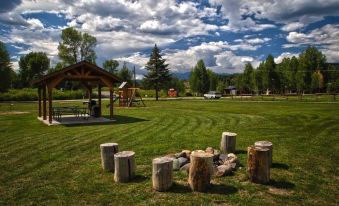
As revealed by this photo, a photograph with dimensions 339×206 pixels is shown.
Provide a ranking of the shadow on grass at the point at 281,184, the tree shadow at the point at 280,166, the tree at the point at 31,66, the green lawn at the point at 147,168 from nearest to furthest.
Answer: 1. the green lawn at the point at 147,168
2. the shadow on grass at the point at 281,184
3. the tree shadow at the point at 280,166
4. the tree at the point at 31,66

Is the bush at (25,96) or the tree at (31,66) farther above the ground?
the tree at (31,66)

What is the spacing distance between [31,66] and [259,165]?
9319 cm

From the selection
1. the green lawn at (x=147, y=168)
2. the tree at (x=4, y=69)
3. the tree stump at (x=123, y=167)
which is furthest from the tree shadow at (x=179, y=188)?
the tree at (x=4, y=69)

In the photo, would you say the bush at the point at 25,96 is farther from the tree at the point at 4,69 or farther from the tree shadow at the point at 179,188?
the tree shadow at the point at 179,188

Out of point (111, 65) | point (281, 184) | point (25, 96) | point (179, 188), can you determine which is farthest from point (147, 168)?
point (111, 65)

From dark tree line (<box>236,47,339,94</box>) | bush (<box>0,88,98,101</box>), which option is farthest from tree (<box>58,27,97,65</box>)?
dark tree line (<box>236,47,339,94</box>)

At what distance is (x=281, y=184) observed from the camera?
24.3 feet

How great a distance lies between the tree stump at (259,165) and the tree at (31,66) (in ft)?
299

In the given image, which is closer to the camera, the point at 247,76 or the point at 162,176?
the point at 162,176

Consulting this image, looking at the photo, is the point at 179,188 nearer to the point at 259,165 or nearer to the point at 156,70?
the point at 259,165

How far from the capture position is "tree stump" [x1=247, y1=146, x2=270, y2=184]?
7.30 m

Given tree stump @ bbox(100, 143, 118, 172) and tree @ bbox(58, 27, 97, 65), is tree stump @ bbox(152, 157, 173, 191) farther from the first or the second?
tree @ bbox(58, 27, 97, 65)

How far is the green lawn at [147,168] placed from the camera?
6570 millimetres

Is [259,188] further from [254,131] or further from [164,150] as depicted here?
[254,131]
